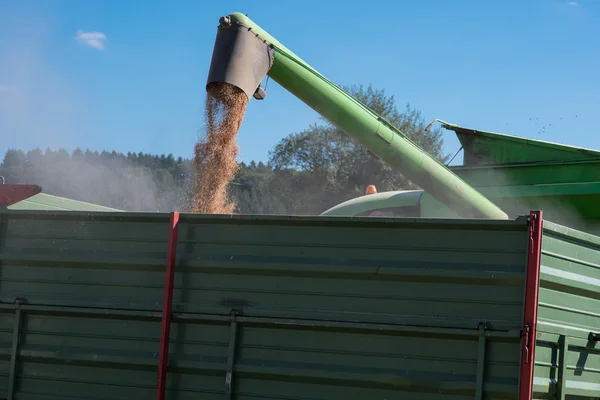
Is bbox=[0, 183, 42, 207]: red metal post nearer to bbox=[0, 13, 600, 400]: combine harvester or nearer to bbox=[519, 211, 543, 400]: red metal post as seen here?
bbox=[0, 13, 600, 400]: combine harvester

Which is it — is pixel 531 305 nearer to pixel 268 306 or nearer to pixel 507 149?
pixel 268 306

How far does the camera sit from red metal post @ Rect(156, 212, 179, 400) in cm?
405

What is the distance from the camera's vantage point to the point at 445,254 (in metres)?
3.73

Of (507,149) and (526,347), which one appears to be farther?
(507,149)

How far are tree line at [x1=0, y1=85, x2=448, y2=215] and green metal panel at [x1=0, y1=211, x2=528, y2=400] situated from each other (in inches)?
638

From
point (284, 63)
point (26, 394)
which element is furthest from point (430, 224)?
point (284, 63)

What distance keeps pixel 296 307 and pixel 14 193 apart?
6.90ft

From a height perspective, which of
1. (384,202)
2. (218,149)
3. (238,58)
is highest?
(238,58)

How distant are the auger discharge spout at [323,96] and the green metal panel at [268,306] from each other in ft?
8.62

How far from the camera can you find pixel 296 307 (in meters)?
3.92

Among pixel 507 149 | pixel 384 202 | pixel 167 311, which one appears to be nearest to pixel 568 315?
pixel 167 311

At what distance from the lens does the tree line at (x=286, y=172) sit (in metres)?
21.6

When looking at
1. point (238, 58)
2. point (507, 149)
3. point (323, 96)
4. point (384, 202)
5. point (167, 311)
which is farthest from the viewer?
point (507, 149)

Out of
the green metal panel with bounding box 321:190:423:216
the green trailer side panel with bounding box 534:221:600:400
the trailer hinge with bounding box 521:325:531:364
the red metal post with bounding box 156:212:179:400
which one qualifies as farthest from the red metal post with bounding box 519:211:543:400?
the green metal panel with bounding box 321:190:423:216
